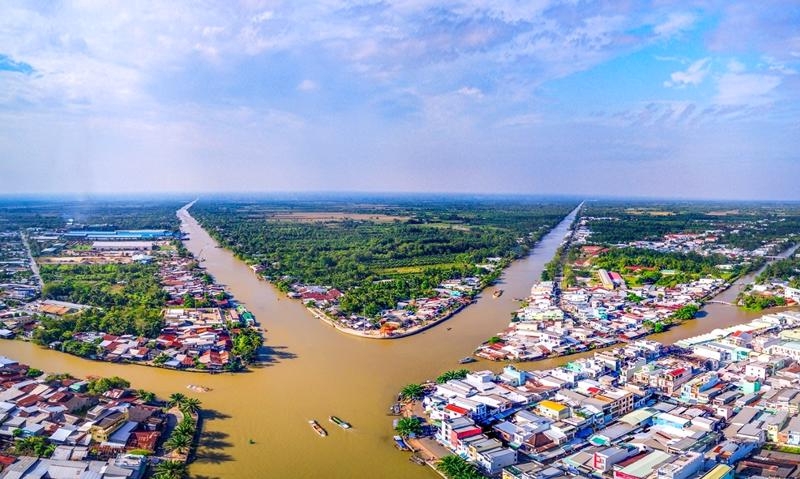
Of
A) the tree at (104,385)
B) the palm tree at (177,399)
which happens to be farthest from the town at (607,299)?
the tree at (104,385)

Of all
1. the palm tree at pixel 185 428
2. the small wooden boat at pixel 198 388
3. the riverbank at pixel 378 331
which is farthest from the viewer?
the riverbank at pixel 378 331

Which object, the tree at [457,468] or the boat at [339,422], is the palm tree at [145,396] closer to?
the boat at [339,422]

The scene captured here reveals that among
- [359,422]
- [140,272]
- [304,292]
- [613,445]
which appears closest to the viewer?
[613,445]

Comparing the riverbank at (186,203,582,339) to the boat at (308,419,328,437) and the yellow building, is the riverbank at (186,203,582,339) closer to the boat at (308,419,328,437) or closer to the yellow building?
the boat at (308,419,328,437)

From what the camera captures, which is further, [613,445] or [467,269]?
[467,269]

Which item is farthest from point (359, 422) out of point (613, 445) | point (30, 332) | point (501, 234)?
point (501, 234)

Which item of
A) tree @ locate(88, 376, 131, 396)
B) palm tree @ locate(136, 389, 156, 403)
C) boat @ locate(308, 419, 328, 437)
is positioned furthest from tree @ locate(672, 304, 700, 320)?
tree @ locate(88, 376, 131, 396)

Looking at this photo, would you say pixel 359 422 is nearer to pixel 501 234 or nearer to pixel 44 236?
pixel 501 234
